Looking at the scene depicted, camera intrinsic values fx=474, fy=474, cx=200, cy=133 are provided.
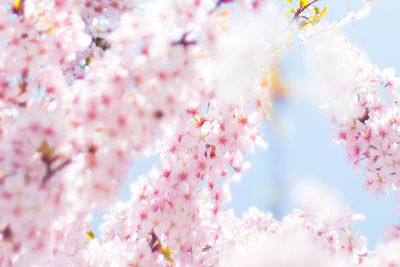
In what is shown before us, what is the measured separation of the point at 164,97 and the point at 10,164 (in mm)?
865

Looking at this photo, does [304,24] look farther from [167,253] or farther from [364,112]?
[167,253]

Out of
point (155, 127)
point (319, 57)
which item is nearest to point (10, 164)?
point (155, 127)

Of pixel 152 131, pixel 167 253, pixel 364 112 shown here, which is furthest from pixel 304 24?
pixel 152 131

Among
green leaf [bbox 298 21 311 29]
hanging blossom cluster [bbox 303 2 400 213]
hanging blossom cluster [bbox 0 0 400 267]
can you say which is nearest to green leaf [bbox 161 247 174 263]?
hanging blossom cluster [bbox 0 0 400 267]

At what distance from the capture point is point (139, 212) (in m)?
4.28

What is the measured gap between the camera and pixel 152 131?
230cm

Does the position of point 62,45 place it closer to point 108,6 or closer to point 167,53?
point 167,53

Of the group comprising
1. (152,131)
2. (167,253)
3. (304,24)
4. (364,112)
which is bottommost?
(167,253)

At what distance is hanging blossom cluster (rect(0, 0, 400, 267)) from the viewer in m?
2.33

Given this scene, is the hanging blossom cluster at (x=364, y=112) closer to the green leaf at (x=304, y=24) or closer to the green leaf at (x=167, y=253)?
the green leaf at (x=304, y=24)

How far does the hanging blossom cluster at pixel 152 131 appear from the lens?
2.33m

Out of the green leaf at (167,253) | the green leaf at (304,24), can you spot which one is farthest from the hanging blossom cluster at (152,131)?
the green leaf at (304,24)

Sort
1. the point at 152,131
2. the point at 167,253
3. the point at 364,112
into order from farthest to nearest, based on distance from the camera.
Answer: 1. the point at 364,112
2. the point at 167,253
3. the point at 152,131

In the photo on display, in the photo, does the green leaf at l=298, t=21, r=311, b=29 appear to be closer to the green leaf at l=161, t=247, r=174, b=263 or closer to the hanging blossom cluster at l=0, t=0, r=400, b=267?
the hanging blossom cluster at l=0, t=0, r=400, b=267
